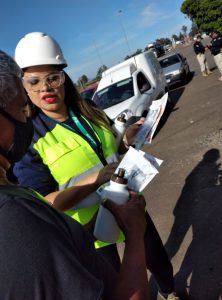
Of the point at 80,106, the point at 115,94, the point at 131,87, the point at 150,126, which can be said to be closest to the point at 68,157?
the point at 80,106

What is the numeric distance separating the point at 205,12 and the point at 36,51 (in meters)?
14.9

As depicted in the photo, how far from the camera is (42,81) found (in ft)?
7.29

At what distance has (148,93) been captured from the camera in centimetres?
986

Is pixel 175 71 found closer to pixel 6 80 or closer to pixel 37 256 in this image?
pixel 6 80

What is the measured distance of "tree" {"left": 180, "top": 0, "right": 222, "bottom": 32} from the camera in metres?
14.7

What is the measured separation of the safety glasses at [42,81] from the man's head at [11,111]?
87 cm

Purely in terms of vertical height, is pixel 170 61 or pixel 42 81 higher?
pixel 42 81

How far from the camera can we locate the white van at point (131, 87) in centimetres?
909

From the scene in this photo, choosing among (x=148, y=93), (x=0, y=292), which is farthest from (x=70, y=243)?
(x=148, y=93)

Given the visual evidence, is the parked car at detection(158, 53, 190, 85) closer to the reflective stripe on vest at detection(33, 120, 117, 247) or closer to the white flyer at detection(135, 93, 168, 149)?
the white flyer at detection(135, 93, 168, 149)

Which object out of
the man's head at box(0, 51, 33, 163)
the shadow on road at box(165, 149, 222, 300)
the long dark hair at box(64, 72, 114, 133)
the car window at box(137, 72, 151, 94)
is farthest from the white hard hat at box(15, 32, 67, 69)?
the car window at box(137, 72, 151, 94)

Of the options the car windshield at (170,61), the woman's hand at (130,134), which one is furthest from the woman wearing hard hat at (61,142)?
the car windshield at (170,61)

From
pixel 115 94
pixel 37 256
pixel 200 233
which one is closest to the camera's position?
pixel 37 256

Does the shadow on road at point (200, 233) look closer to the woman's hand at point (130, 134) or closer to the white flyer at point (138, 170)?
the woman's hand at point (130, 134)
